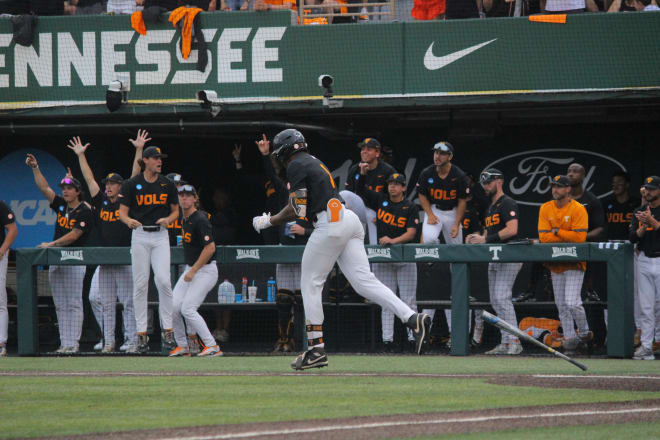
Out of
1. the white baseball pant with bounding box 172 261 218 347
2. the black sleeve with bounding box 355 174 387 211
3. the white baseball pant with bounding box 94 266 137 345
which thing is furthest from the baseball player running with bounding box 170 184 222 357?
the black sleeve with bounding box 355 174 387 211

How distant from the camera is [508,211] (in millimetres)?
10930

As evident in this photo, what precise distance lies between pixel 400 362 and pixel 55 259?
450 centimetres

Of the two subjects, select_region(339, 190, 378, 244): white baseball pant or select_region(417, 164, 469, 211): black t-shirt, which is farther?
select_region(339, 190, 378, 244): white baseball pant

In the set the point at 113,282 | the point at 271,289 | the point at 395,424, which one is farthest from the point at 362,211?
the point at 395,424

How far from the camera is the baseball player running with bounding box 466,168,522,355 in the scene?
10609 mm

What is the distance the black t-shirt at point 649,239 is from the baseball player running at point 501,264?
1258 mm

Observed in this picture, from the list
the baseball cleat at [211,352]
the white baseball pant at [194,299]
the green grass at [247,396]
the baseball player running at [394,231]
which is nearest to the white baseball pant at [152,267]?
the white baseball pant at [194,299]

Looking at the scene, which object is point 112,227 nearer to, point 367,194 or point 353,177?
point 353,177

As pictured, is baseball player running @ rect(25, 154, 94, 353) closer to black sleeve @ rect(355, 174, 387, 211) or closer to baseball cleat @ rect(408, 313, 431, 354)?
black sleeve @ rect(355, 174, 387, 211)

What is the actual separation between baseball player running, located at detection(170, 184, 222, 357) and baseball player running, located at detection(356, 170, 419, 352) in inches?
74.8

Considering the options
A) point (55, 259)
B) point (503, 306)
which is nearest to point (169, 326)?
point (55, 259)

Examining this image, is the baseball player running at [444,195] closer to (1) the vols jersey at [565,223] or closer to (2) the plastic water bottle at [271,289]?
(1) the vols jersey at [565,223]

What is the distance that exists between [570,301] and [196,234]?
414cm

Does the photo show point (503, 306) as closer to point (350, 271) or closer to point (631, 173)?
point (350, 271)
